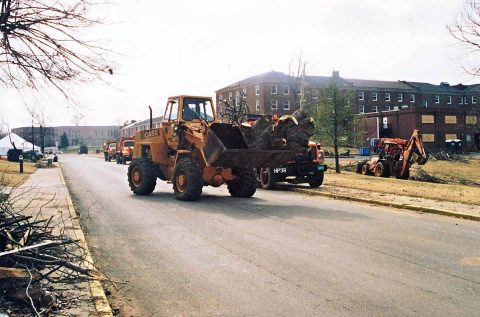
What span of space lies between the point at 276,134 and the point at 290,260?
22.8 ft

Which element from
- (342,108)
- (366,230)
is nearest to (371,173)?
(342,108)

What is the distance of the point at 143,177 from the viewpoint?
14758mm

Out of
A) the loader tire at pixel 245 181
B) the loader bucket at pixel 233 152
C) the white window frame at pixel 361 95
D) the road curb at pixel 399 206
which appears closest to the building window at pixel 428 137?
the white window frame at pixel 361 95

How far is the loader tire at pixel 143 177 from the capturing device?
48.5 feet

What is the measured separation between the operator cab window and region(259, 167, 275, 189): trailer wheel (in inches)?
142

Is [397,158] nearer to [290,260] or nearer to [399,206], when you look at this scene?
[399,206]

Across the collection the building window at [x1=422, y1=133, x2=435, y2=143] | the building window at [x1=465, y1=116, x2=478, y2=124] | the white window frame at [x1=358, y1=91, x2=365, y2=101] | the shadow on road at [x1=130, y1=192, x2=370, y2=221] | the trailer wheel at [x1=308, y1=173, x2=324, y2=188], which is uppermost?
the white window frame at [x1=358, y1=91, x2=365, y2=101]

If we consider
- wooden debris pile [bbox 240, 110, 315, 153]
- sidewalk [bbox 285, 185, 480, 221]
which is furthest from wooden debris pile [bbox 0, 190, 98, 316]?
sidewalk [bbox 285, 185, 480, 221]

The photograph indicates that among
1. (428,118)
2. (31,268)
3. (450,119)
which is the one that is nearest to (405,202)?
(31,268)

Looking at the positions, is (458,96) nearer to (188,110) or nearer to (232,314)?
(188,110)

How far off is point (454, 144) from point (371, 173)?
116ft

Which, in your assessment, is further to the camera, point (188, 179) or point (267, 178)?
point (267, 178)

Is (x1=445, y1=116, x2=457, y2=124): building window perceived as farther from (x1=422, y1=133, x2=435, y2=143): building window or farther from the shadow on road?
the shadow on road

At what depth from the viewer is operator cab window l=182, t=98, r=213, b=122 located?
1435 centimetres
